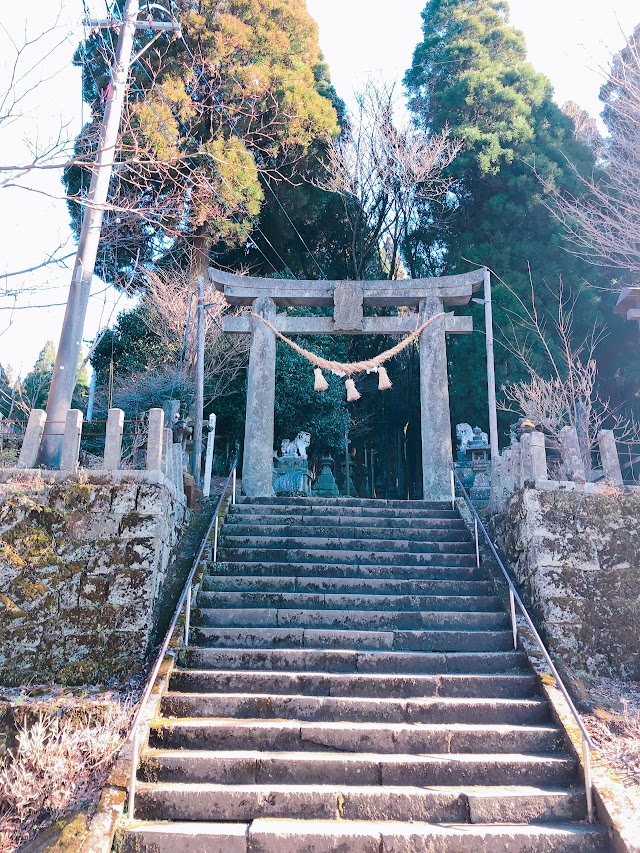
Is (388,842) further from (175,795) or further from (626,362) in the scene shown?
(626,362)

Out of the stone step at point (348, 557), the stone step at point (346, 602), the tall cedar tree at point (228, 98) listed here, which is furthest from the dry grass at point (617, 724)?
the tall cedar tree at point (228, 98)

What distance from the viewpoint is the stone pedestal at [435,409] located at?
11195mm

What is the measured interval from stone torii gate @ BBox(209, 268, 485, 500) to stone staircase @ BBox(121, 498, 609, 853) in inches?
145

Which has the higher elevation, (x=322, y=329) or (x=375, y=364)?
(x=322, y=329)

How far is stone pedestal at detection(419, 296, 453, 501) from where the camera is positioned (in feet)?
36.7

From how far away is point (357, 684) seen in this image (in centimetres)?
604

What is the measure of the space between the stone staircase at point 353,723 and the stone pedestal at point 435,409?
2.99 meters

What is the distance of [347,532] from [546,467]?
2659mm

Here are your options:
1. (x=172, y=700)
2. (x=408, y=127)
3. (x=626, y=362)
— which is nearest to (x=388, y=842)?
(x=172, y=700)

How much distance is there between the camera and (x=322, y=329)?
11867mm

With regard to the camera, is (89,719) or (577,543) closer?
(89,719)

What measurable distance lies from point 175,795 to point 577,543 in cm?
481

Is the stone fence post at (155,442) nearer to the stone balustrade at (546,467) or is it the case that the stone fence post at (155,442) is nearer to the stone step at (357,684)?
the stone step at (357,684)

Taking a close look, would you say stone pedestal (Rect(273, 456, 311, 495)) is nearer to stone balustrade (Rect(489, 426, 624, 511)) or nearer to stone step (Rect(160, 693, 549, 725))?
stone balustrade (Rect(489, 426, 624, 511))
